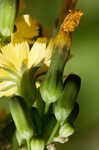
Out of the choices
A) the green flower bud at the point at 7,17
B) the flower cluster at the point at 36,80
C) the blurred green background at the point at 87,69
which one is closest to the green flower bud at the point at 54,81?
the flower cluster at the point at 36,80

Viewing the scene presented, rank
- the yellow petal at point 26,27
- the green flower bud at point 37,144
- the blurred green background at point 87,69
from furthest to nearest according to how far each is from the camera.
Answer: the blurred green background at point 87,69 < the yellow petal at point 26,27 < the green flower bud at point 37,144

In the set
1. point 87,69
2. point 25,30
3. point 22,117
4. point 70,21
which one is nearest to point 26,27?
point 25,30

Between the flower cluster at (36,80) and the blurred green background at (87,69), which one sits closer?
the flower cluster at (36,80)

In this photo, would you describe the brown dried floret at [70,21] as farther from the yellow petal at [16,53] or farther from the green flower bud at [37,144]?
the green flower bud at [37,144]

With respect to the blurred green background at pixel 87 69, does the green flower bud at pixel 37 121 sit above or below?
above

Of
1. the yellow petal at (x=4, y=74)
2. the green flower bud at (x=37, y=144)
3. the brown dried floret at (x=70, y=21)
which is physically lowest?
the green flower bud at (x=37, y=144)

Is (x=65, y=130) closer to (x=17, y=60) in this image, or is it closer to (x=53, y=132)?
(x=53, y=132)

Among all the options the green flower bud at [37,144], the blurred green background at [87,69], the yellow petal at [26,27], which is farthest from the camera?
the blurred green background at [87,69]

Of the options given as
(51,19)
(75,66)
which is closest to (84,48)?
(75,66)
